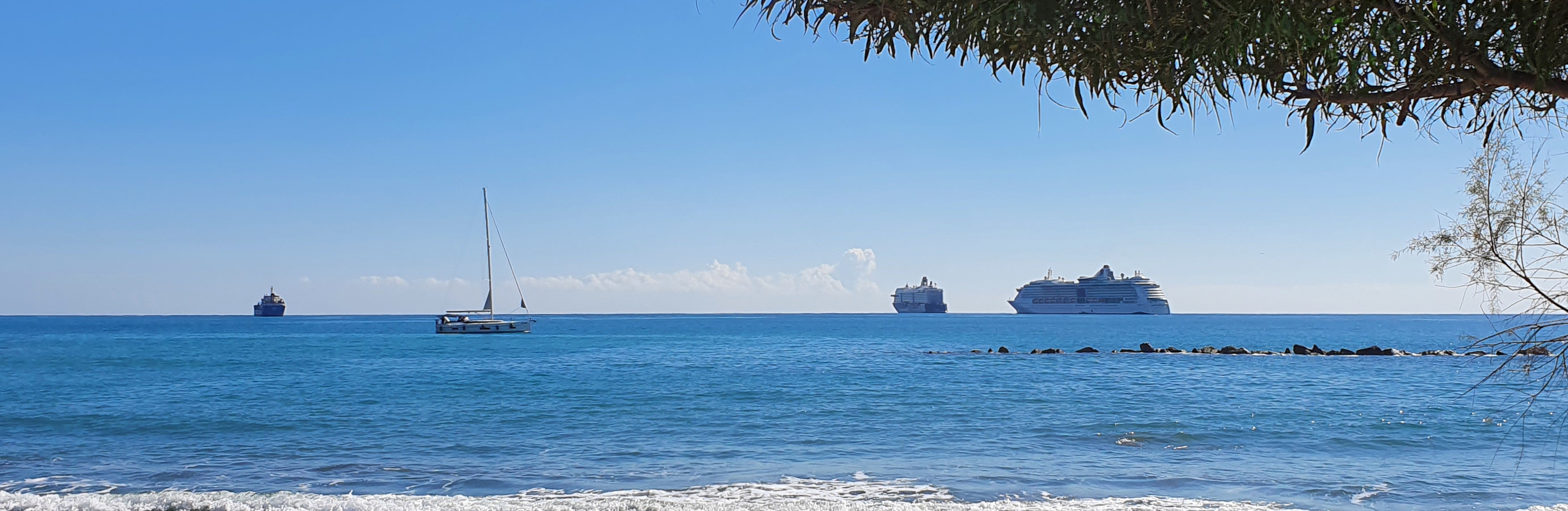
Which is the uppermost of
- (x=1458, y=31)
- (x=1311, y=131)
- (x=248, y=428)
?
(x=1458, y=31)

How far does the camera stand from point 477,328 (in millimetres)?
63062

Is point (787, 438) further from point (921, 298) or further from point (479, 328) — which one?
point (921, 298)

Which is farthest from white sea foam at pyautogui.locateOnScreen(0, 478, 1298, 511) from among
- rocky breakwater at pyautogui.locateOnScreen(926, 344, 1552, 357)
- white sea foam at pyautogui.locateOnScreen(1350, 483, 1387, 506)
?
rocky breakwater at pyautogui.locateOnScreen(926, 344, 1552, 357)

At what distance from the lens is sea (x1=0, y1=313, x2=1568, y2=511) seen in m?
9.51

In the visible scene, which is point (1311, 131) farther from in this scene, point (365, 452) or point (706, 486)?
Answer: point (365, 452)

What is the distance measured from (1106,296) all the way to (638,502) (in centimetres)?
12725

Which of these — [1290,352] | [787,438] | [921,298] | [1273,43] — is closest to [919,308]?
[921,298]

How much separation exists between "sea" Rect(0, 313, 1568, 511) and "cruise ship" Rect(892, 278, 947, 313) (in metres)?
144

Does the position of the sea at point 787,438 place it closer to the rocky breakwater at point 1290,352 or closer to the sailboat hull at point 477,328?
the rocky breakwater at point 1290,352

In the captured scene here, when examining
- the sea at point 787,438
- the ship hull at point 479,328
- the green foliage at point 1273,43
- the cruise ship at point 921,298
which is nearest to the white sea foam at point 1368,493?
the sea at point 787,438

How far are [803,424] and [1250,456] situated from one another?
689cm

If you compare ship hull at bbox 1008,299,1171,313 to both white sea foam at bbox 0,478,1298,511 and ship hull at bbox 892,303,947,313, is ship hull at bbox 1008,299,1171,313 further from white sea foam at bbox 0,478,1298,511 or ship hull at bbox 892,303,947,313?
white sea foam at bbox 0,478,1298,511

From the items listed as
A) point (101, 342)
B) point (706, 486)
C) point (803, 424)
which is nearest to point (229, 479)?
point (706, 486)

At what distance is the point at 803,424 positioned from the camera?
1617 cm
